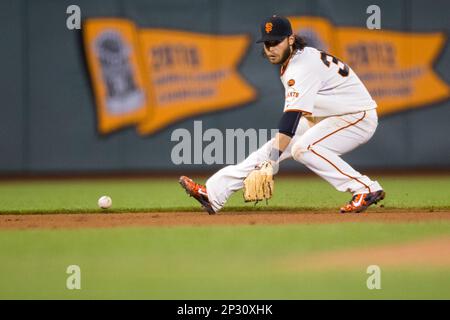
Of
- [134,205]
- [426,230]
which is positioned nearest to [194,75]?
[134,205]

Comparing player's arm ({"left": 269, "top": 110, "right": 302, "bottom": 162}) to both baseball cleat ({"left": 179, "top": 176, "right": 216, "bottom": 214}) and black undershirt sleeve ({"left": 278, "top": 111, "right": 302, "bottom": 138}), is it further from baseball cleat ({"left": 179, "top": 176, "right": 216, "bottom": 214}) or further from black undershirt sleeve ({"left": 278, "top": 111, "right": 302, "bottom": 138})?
baseball cleat ({"left": 179, "top": 176, "right": 216, "bottom": 214})

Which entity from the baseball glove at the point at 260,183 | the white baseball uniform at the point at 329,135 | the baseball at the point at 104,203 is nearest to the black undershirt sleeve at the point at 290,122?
the white baseball uniform at the point at 329,135

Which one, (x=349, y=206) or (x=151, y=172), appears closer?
(x=349, y=206)

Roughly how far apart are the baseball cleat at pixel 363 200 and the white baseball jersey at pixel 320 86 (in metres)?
0.77

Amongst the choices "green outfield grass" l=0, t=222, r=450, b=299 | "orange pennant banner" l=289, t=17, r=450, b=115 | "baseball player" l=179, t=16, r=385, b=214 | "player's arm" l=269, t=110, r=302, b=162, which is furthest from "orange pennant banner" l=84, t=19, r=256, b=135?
"green outfield grass" l=0, t=222, r=450, b=299

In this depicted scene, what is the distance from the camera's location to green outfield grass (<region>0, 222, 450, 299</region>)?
463 cm

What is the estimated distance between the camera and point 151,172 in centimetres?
1406

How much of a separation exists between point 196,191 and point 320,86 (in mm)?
1430

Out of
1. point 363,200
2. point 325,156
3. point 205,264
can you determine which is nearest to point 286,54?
point 325,156

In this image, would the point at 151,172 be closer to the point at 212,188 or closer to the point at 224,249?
the point at 212,188

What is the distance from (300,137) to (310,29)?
650cm

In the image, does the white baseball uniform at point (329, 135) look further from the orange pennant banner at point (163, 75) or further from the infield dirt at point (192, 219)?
the orange pennant banner at point (163, 75)

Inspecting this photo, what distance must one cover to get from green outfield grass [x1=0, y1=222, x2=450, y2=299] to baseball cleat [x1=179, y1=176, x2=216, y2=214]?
2.90ft

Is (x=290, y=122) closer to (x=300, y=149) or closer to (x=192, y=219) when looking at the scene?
(x=300, y=149)
